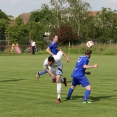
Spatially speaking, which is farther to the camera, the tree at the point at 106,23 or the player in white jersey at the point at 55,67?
the tree at the point at 106,23

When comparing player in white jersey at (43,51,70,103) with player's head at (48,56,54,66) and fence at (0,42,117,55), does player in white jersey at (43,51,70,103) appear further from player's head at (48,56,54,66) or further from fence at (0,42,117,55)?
fence at (0,42,117,55)

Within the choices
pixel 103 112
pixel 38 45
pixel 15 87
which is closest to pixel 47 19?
pixel 38 45

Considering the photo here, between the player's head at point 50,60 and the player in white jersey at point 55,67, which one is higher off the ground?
the player's head at point 50,60

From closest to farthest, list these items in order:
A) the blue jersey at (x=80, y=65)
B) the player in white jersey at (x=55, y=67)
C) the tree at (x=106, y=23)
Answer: the blue jersey at (x=80, y=65), the player in white jersey at (x=55, y=67), the tree at (x=106, y=23)

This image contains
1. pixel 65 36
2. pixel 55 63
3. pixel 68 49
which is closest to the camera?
pixel 55 63

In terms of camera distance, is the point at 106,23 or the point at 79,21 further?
the point at 106,23

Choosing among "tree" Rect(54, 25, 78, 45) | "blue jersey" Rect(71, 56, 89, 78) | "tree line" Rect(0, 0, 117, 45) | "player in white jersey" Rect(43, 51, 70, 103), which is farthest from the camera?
"tree line" Rect(0, 0, 117, 45)

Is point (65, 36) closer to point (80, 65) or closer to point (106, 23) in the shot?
point (106, 23)

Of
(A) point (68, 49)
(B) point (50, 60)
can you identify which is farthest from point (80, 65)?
(A) point (68, 49)

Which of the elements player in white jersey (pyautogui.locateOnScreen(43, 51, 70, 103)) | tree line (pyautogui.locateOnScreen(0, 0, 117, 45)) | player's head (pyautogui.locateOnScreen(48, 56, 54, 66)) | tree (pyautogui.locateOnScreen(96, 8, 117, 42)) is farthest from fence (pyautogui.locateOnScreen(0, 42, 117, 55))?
player's head (pyautogui.locateOnScreen(48, 56, 54, 66))

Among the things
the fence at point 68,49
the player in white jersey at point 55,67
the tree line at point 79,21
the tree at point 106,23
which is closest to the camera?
the player in white jersey at point 55,67

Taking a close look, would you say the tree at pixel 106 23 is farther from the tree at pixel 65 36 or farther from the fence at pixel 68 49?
the fence at pixel 68 49

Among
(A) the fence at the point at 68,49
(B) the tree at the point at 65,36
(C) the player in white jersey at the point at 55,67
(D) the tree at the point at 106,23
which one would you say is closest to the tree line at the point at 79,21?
(D) the tree at the point at 106,23

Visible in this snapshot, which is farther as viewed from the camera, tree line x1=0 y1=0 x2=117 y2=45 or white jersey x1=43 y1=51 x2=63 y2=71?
tree line x1=0 y1=0 x2=117 y2=45
